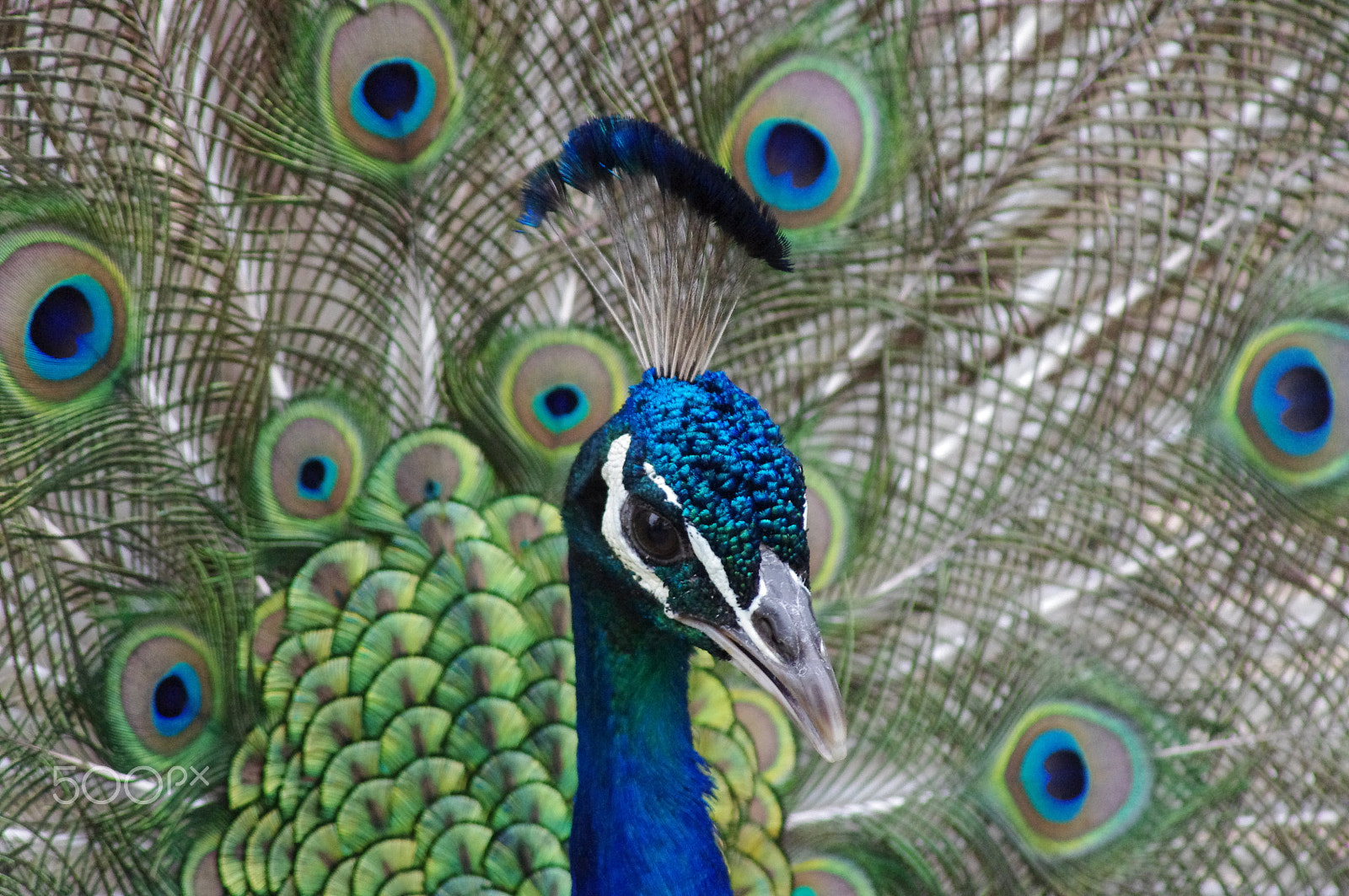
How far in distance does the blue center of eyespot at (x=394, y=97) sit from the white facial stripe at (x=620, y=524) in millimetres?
636

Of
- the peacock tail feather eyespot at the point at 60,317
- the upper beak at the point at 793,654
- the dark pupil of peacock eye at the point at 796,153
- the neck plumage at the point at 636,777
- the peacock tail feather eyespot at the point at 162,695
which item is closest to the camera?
the upper beak at the point at 793,654

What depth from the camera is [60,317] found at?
1247mm

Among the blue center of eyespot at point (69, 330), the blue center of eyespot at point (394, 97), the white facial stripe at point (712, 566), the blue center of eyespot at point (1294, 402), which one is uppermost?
the blue center of eyespot at point (394, 97)

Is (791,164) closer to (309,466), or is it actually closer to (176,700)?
(309,466)

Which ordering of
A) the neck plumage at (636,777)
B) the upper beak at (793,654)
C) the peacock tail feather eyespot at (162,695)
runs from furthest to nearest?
1. the peacock tail feather eyespot at (162,695)
2. the neck plumage at (636,777)
3. the upper beak at (793,654)

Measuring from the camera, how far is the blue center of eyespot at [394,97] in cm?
135

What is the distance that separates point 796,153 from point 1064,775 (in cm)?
86

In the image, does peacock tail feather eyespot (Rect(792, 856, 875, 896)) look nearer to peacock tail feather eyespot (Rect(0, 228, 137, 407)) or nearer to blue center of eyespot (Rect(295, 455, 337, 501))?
blue center of eyespot (Rect(295, 455, 337, 501))

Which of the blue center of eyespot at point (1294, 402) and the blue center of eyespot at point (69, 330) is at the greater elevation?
the blue center of eyespot at point (1294, 402)

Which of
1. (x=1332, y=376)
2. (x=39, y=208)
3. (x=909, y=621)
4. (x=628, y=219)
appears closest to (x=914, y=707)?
(x=909, y=621)

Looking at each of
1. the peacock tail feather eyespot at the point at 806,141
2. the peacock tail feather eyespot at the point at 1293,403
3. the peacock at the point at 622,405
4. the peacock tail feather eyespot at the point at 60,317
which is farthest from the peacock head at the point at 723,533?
the peacock tail feather eyespot at the point at 1293,403

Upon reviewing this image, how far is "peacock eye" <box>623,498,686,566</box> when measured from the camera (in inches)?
35.5

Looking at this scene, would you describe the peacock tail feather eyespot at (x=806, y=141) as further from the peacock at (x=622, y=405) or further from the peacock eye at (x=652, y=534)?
the peacock eye at (x=652, y=534)

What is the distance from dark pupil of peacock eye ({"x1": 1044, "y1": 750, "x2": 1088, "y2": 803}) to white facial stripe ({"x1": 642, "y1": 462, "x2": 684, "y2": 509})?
84 centimetres
